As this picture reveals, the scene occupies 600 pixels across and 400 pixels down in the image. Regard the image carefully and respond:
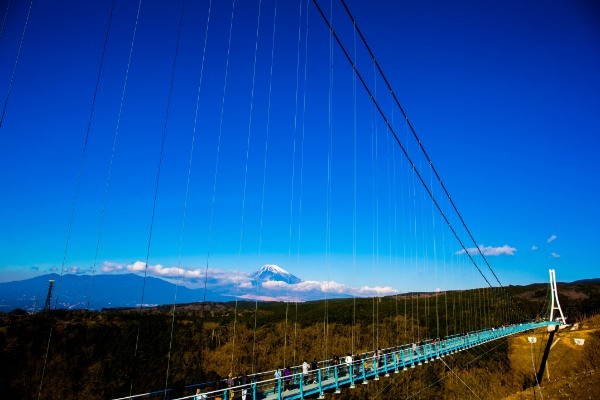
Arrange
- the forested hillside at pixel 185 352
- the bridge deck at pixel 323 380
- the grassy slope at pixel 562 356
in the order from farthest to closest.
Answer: the grassy slope at pixel 562 356, the forested hillside at pixel 185 352, the bridge deck at pixel 323 380

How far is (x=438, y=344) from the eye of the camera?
27.6 m

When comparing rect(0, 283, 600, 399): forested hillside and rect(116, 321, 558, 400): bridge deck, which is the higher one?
rect(116, 321, 558, 400): bridge deck

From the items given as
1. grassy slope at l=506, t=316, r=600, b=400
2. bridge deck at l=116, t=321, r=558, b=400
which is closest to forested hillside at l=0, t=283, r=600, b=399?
grassy slope at l=506, t=316, r=600, b=400

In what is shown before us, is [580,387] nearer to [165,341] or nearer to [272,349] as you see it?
[272,349]

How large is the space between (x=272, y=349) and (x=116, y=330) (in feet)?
70.2

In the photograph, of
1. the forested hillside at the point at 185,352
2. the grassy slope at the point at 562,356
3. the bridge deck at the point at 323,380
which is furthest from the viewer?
the grassy slope at the point at 562,356

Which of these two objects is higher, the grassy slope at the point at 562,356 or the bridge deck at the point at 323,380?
the bridge deck at the point at 323,380

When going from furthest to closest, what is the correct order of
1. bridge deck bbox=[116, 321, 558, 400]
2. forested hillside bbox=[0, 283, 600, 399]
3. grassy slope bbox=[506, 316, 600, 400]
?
1. grassy slope bbox=[506, 316, 600, 400]
2. forested hillside bbox=[0, 283, 600, 399]
3. bridge deck bbox=[116, 321, 558, 400]

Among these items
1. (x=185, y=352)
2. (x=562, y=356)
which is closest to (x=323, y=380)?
(x=185, y=352)

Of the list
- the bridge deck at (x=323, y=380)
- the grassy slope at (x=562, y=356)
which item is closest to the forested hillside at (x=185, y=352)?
the grassy slope at (x=562, y=356)

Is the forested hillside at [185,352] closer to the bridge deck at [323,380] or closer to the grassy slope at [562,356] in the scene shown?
the grassy slope at [562,356]

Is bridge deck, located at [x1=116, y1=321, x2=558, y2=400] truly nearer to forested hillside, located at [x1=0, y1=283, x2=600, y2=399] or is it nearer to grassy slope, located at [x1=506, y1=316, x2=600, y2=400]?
forested hillside, located at [x1=0, y1=283, x2=600, y2=399]

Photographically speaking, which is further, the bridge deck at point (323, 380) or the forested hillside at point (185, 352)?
the forested hillside at point (185, 352)

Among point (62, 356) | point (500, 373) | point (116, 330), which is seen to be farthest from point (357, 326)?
point (62, 356)
